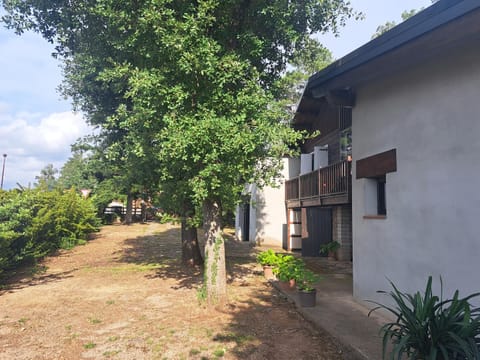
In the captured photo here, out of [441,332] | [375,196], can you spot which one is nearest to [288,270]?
[375,196]

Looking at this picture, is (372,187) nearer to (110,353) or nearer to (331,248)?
(110,353)

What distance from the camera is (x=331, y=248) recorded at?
14078mm

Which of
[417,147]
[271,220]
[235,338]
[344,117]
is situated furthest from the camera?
[271,220]

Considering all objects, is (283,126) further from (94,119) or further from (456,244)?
(94,119)

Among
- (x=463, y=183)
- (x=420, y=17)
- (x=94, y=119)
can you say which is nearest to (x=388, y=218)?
(x=463, y=183)

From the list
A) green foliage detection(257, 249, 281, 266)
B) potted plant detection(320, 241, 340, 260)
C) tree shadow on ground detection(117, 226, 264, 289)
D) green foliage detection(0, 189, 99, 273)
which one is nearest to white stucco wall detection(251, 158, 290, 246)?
tree shadow on ground detection(117, 226, 264, 289)

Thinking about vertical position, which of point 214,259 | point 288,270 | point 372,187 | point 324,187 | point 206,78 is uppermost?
point 206,78

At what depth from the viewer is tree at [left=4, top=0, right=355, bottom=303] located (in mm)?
5809

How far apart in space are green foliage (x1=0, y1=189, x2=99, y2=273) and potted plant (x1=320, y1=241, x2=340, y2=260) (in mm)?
11211

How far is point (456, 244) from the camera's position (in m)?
4.70

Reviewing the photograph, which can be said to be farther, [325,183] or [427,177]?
[325,183]

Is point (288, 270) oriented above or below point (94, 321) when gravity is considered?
above

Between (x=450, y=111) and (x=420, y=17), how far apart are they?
56.9 inches

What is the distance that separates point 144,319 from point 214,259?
1795 mm
